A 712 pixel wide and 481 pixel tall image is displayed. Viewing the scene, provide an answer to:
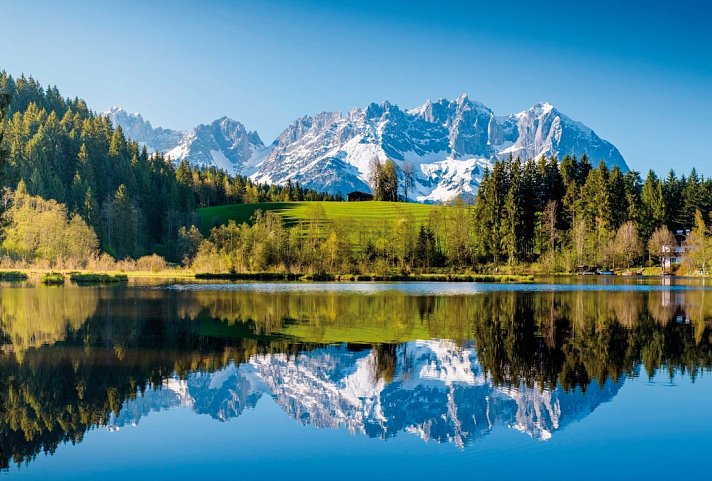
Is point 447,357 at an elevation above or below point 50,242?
below

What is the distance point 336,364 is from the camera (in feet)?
78.8

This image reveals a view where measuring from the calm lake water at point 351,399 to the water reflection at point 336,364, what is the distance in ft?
0.30

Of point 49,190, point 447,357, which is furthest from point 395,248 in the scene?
point 447,357

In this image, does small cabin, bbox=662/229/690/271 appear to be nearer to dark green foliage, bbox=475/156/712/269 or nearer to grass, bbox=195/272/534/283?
dark green foliage, bbox=475/156/712/269

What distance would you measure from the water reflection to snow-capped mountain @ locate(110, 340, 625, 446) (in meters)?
0.06

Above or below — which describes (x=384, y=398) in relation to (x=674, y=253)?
below

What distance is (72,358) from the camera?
945 inches

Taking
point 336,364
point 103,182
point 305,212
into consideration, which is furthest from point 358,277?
point 103,182

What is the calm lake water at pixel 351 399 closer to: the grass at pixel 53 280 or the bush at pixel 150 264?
the grass at pixel 53 280

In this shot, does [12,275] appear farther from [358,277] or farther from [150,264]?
[358,277]

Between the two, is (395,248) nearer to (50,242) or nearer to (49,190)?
(50,242)

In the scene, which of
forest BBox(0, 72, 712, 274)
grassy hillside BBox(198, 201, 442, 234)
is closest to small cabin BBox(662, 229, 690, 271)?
forest BBox(0, 72, 712, 274)

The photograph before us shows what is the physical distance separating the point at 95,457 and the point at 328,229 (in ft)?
304

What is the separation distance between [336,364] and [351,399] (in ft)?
17.4
